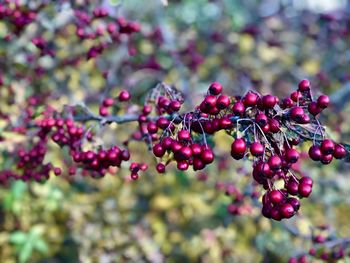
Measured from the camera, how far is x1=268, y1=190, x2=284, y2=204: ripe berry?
5.75ft

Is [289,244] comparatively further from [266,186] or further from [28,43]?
[28,43]

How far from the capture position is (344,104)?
20.4 feet

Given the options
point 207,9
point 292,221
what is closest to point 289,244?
point 292,221

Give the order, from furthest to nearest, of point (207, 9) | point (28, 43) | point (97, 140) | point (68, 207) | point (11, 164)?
point (207, 9)
point (68, 207)
point (28, 43)
point (11, 164)
point (97, 140)

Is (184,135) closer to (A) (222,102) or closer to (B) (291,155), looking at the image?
(A) (222,102)

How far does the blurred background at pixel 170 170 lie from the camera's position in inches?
160

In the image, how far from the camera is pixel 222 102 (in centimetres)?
180

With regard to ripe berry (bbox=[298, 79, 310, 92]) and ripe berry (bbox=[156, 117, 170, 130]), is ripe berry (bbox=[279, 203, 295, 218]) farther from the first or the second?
ripe berry (bbox=[156, 117, 170, 130])

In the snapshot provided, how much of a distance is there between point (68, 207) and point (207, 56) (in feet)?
8.91

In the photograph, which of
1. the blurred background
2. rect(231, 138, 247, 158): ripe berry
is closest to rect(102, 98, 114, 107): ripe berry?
the blurred background

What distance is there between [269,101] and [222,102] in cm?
17

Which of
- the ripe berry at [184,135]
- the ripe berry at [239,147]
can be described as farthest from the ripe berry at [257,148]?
the ripe berry at [184,135]

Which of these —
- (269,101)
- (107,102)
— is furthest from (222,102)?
(107,102)

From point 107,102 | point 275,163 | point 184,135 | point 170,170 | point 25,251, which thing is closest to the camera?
point 275,163
